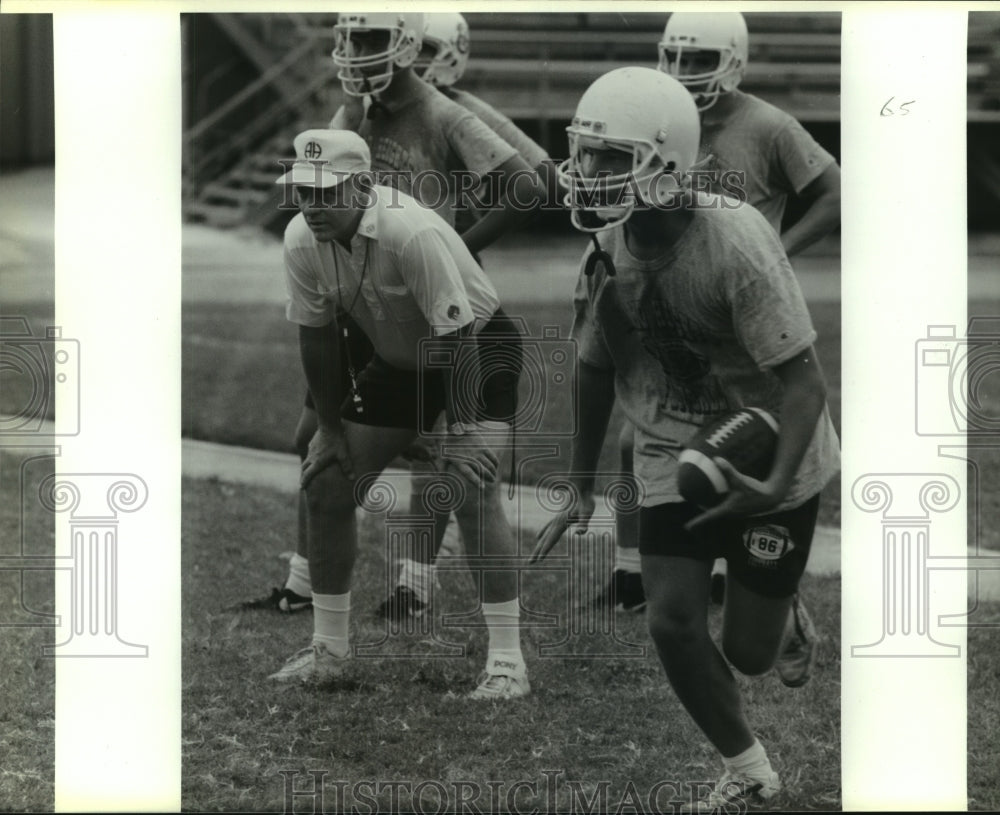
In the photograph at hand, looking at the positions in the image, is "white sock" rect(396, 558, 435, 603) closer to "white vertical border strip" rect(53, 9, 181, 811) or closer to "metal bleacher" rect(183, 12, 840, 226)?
"white vertical border strip" rect(53, 9, 181, 811)

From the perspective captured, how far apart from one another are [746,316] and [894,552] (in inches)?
38.1

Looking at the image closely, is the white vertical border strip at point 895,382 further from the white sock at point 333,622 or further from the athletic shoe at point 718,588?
the white sock at point 333,622

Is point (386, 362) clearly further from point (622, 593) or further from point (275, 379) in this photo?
point (275, 379)

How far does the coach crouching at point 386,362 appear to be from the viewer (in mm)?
5375

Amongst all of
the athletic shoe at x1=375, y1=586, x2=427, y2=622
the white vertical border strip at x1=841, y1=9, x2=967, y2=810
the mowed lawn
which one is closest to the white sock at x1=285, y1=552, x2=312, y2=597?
the athletic shoe at x1=375, y1=586, x2=427, y2=622

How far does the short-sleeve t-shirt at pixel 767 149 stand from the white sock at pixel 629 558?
3.70ft

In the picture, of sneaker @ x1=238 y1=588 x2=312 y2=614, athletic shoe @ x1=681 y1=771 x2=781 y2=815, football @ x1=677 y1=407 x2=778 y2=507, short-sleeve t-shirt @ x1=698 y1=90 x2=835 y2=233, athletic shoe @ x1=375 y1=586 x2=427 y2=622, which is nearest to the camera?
football @ x1=677 y1=407 x2=778 y2=507

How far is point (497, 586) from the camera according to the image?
5477 millimetres

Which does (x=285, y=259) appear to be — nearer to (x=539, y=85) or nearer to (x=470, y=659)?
(x=539, y=85)

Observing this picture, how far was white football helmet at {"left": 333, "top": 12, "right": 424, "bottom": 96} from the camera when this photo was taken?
214 inches

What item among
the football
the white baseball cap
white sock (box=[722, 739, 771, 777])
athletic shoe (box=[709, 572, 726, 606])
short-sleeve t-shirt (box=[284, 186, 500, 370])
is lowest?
white sock (box=[722, 739, 771, 777])

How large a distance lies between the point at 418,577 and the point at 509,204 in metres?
1.21

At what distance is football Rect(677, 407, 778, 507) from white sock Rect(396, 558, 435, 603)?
0.92 m

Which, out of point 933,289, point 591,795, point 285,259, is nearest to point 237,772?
point 591,795
